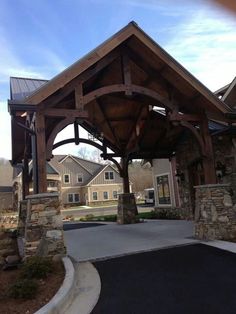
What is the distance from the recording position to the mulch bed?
16.3 feet

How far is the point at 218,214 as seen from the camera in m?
9.63

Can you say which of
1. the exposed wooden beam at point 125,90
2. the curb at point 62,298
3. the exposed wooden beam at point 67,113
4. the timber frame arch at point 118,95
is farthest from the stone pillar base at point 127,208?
the curb at point 62,298

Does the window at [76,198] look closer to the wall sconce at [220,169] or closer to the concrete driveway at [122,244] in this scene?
the wall sconce at [220,169]

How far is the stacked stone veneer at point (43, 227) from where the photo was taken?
784 centimetres

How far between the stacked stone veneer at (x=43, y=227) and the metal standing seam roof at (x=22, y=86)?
3.10m

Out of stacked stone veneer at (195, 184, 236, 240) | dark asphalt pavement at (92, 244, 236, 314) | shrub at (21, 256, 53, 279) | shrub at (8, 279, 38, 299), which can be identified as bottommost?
dark asphalt pavement at (92, 244, 236, 314)

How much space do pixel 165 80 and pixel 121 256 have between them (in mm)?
5464

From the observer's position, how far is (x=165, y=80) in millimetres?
10570

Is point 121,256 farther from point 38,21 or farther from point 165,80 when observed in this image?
point 38,21

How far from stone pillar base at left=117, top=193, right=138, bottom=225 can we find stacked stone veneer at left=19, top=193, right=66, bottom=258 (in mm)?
8791

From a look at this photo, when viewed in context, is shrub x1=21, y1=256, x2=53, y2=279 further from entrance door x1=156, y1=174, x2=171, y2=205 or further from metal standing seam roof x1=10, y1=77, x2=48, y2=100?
entrance door x1=156, y1=174, x2=171, y2=205

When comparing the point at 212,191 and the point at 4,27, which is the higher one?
the point at 4,27

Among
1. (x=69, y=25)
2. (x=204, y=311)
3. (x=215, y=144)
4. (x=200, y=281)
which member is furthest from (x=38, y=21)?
(x=215, y=144)

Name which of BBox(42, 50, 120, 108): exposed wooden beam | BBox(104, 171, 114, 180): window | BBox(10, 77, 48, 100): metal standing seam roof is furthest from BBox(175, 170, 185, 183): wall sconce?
BBox(104, 171, 114, 180): window
